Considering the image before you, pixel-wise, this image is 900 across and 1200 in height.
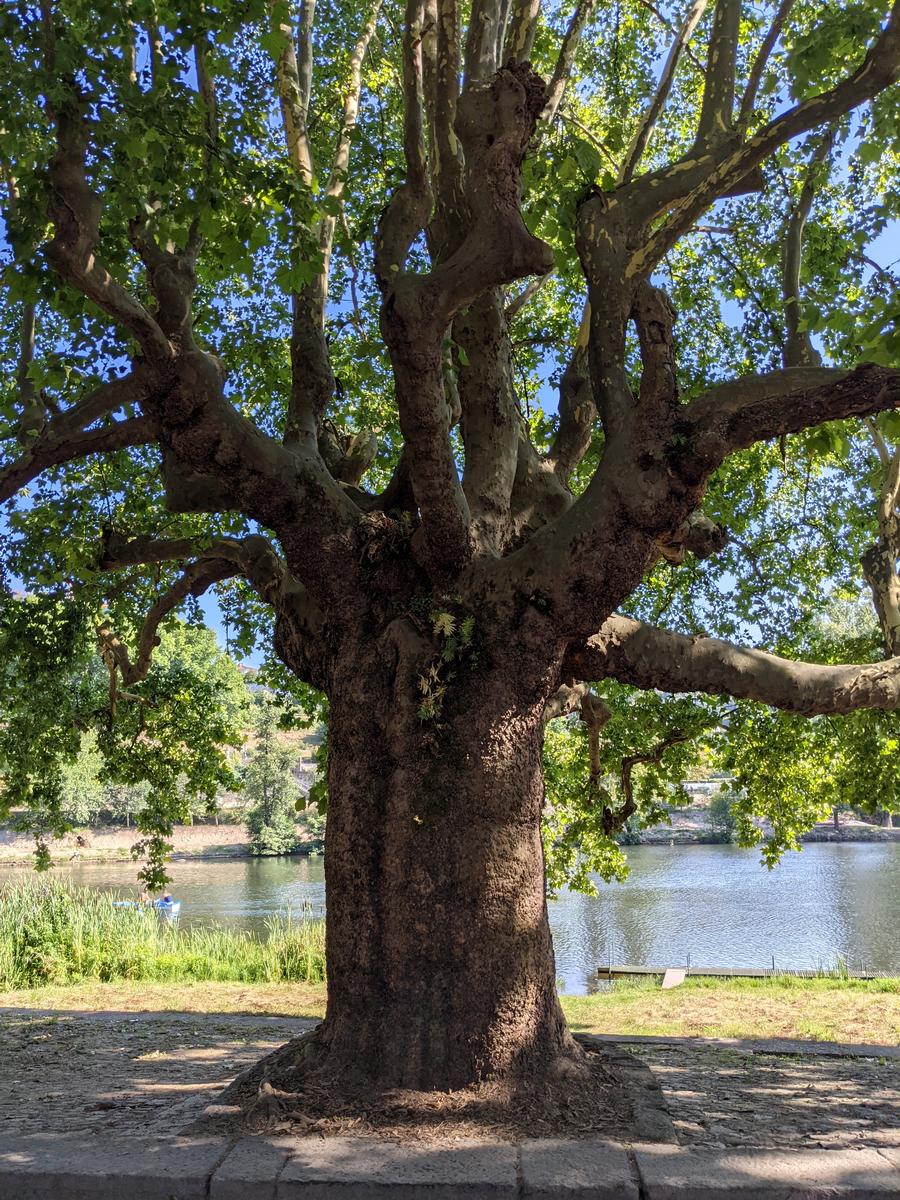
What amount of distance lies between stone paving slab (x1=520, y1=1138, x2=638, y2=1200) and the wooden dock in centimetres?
1051

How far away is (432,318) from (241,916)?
24046 millimetres

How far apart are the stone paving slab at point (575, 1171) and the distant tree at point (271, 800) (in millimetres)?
46576

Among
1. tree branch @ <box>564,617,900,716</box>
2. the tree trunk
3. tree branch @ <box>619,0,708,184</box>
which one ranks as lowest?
the tree trunk

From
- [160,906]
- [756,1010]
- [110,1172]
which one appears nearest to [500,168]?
[110,1172]

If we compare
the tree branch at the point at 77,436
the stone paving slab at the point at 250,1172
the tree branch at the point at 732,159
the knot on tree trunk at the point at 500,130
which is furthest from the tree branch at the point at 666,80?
the stone paving slab at the point at 250,1172

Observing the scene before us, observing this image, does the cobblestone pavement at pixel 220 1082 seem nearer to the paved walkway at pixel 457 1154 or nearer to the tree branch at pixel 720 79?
the paved walkway at pixel 457 1154

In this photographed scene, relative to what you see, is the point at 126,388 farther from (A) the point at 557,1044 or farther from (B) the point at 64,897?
(B) the point at 64,897

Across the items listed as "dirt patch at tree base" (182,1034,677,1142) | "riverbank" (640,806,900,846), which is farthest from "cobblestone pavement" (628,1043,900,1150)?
"riverbank" (640,806,900,846)

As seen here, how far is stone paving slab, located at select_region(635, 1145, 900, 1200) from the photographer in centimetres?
349

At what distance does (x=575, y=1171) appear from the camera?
3.64 m

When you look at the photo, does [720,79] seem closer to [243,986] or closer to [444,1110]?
[444,1110]

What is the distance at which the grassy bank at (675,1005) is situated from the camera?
902 cm

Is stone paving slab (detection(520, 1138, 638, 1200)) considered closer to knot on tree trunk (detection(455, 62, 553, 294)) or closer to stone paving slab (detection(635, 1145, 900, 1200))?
stone paving slab (detection(635, 1145, 900, 1200))

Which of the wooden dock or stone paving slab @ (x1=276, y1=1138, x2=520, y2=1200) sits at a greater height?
stone paving slab @ (x1=276, y1=1138, x2=520, y2=1200)
